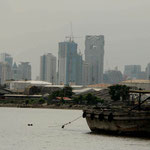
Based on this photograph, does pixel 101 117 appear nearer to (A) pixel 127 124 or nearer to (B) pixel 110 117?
(B) pixel 110 117

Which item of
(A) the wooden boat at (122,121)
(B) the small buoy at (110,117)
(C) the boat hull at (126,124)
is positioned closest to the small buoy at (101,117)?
(A) the wooden boat at (122,121)

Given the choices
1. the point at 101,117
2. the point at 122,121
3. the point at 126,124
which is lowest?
the point at 126,124

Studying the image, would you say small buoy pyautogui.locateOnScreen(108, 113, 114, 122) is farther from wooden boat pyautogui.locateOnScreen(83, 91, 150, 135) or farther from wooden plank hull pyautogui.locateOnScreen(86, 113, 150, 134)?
wooden plank hull pyautogui.locateOnScreen(86, 113, 150, 134)

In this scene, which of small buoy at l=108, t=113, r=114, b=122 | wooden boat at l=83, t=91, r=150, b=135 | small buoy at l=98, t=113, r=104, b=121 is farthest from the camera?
small buoy at l=98, t=113, r=104, b=121

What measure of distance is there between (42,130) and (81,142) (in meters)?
17.9

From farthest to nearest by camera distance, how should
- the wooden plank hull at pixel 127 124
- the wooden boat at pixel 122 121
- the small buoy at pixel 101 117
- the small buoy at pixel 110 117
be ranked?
the small buoy at pixel 101 117
the small buoy at pixel 110 117
the wooden boat at pixel 122 121
the wooden plank hull at pixel 127 124

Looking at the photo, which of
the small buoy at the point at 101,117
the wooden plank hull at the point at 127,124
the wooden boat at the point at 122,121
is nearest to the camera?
the wooden plank hull at the point at 127,124

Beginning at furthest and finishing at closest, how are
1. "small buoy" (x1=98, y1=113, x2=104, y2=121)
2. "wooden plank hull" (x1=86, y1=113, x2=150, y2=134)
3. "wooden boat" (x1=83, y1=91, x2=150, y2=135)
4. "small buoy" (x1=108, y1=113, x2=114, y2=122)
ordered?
"small buoy" (x1=98, y1=113, x2=104, y2=121)
"small buoy" (x1=108, y1=113, x2=114, y2=122)
"wooden boat" (x1=83, y1=91, x2=150, y2=135)
"wooden plank hull" (x1=86, y1=113, x2=150, y2=134)

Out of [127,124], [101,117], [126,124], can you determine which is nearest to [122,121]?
[126,124]

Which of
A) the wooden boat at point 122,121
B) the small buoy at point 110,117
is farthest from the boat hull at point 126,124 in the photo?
the small buoy at point 110,117

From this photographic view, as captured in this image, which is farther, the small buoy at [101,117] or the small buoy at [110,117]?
the small buoy at [101,117]

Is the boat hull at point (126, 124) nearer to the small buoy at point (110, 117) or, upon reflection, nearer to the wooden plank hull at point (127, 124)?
the wooden plank hull at point (127, 124)

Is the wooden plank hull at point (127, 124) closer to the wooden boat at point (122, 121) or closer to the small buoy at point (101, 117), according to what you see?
the wooden boat at point (122, 121)

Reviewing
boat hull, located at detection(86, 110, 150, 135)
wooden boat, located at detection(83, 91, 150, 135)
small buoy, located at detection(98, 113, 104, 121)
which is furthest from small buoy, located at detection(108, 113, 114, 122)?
small buoy, located at detection(98, 113, 104, 121)
